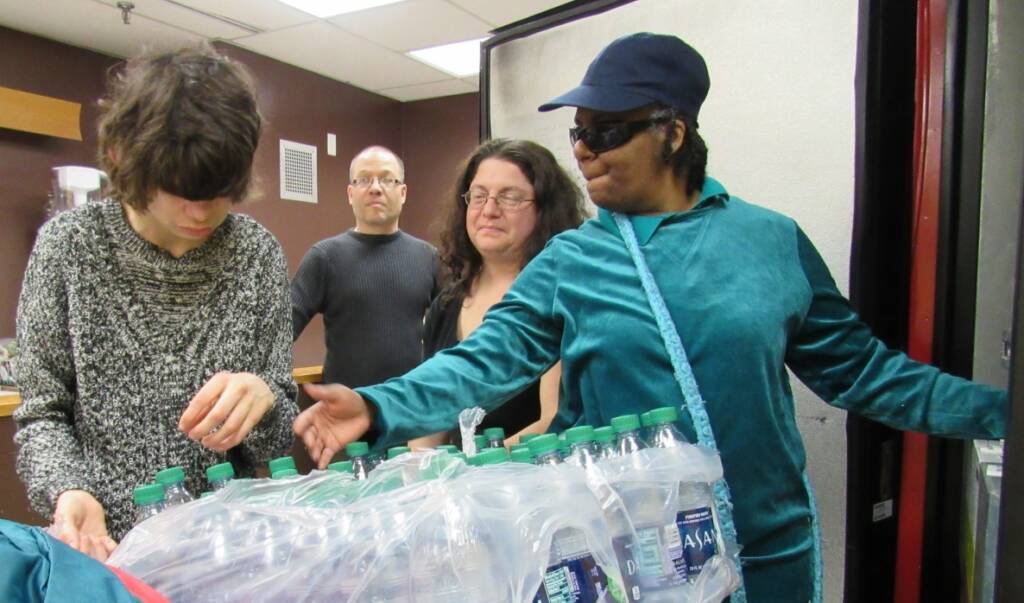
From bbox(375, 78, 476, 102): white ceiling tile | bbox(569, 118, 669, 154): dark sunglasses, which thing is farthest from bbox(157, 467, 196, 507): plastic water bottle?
bbox(375, 78, 476, 102): white ceiling tile

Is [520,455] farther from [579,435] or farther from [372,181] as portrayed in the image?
[372,181]

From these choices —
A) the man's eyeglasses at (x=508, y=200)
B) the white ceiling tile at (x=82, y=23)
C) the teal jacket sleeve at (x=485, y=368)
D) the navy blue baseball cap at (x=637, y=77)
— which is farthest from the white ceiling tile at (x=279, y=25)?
the teal jacket sleeve at (x=485, y=368)

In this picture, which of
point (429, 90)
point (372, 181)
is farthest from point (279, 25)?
point (372, 181)

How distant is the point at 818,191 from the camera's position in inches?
62.9

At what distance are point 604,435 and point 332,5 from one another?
10.7 feet

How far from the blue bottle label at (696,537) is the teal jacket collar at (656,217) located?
46cm

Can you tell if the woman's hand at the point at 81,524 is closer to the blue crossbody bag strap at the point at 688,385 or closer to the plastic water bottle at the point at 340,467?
the plastic water bottle at the point at 340,467

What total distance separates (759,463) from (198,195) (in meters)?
0.89

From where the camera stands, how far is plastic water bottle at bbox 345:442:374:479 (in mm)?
880

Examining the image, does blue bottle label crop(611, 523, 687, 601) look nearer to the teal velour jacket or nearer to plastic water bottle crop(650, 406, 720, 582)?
plastic water bottle crop(650, 406, 720, 582)

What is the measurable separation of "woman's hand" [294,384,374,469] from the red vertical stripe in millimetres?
973

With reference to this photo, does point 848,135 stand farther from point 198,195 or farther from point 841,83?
point 198,195

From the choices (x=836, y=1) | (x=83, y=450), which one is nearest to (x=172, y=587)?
(x=83, y=450)

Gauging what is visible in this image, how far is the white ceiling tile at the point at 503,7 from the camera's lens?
3.52 m
